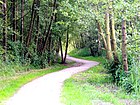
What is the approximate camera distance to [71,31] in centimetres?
2912

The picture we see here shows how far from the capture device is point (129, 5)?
11.8m

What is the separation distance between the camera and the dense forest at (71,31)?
40.8 feet

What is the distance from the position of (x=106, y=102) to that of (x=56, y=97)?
5.94 ft

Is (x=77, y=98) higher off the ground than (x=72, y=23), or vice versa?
(x=72, y=23)

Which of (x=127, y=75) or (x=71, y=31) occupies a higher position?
(x=71, y=31)

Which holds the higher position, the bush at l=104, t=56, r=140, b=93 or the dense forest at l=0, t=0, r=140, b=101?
the dense forest at l=0, t=0, r=140, b=101

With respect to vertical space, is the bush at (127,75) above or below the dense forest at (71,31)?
below

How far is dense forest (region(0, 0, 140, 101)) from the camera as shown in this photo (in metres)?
12.4

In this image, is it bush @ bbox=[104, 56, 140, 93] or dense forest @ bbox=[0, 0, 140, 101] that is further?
dense forest @ bbox=[0, 0, 140, 101]

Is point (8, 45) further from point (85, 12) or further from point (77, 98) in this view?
point (77, 98)

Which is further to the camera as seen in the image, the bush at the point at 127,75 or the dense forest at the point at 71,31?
the dense forest at the point at 71,31

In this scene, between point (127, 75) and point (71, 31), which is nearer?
point (127, 75)

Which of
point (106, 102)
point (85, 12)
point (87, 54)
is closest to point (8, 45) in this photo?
point (85, 12)

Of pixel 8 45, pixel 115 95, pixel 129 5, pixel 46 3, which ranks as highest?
pixel 46 3
